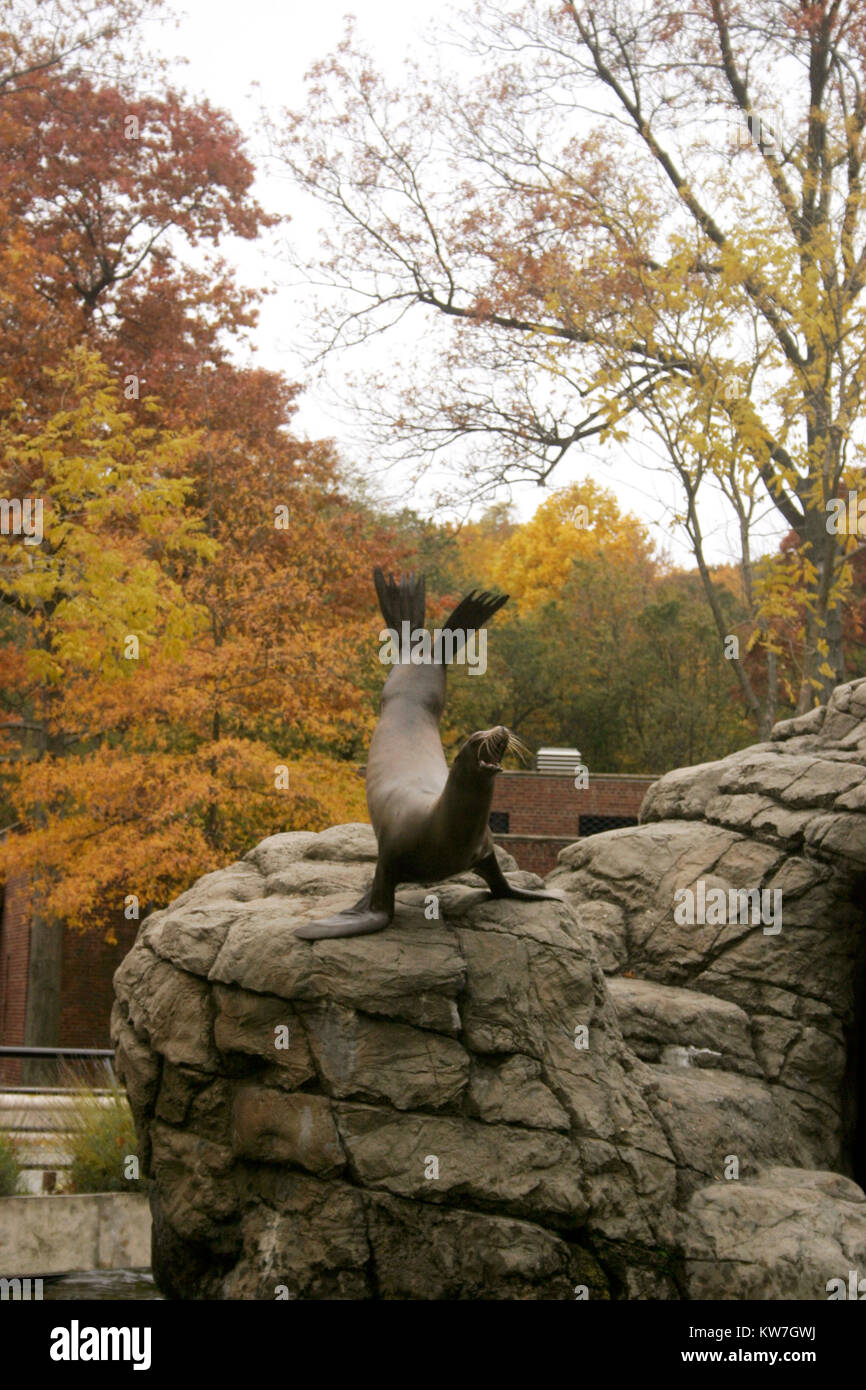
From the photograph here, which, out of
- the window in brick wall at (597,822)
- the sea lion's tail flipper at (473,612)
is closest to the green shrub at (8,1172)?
the sea lion's tail flipper at (473,612)

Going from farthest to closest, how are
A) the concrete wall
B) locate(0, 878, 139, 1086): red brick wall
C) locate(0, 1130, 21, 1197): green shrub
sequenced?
locate(0, 878, 139, 1086): red brick wall → locate(0, 1130, 21, 1197): green shrub → the concrete wall

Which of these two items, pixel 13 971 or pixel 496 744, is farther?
pixel 13 971

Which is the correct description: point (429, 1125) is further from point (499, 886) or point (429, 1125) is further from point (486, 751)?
point (486, 751)

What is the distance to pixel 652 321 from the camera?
15758mm

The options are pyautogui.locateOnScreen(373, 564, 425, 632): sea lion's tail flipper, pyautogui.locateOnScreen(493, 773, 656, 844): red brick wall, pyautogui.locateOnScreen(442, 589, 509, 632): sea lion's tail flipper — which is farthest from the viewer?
pyautogui.locateOnScreen(493, 773, 656, 844): red brick wall

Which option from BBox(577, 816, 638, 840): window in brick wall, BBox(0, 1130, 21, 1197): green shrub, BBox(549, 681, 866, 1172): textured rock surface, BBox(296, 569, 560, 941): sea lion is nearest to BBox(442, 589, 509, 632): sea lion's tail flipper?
BBox(296, 569, 560, 941): sea lion

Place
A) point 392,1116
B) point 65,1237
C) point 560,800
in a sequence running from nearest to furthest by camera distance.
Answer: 1. point 392,1116
2. point 65,1237
3. point 560,800

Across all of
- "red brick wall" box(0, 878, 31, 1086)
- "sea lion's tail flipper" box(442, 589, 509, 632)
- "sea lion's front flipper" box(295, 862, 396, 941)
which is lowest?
"red brick wall" box(0, 878, 31, 1086)

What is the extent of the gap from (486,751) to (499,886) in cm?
171

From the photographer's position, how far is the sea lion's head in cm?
643

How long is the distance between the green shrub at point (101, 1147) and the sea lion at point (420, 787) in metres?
3.50

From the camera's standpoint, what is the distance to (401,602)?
28.0 feet

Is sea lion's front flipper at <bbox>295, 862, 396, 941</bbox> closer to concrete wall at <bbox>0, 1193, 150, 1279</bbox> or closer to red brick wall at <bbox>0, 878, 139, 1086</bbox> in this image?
concrete wall at <bbox>0, 1193, 150, 1279</bbox>

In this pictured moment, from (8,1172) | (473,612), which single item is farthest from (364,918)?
(8,1172)
